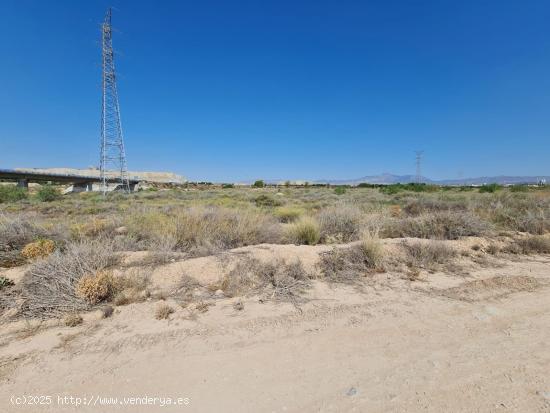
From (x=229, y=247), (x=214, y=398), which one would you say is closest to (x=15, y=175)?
(x=229, y=247)

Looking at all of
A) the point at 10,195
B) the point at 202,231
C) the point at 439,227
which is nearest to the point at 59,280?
the point at 202,231

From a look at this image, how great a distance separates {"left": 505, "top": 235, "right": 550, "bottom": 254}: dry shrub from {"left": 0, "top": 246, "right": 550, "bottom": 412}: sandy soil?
309 centimetres

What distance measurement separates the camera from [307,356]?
3.30m

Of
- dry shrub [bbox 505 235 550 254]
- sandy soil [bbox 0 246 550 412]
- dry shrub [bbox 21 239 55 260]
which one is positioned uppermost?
dry shrub [bbox 21 239 55 260]

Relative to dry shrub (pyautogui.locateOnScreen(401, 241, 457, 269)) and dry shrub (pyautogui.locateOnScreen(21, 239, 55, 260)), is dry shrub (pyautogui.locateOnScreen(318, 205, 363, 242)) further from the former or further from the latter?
dry shrub (pyautogui.locateOnScreen(21, 239, 55, 260))

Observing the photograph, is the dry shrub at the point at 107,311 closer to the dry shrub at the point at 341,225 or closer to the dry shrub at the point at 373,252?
the dry shrub at the point at 373,252

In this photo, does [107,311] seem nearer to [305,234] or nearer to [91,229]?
[91,229]

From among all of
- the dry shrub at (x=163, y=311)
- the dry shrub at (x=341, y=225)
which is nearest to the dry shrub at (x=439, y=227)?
the dry shrub at (x=341, y=225)

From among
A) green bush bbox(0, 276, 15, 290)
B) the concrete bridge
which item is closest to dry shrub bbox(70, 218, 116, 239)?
green bush bbox(0, 276, 15, 290)

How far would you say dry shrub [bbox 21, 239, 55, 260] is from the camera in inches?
229

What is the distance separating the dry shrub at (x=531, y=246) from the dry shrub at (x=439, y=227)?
3.00 feet

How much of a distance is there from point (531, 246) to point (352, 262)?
508cm

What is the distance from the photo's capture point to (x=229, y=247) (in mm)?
7031

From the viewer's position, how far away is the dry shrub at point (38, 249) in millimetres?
5824
